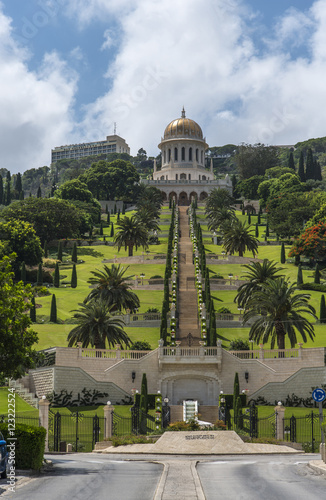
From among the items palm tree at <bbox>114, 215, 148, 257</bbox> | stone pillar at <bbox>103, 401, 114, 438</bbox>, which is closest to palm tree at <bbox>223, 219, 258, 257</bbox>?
palm tree at <bbox>114, 215, 148, 257</bbox>

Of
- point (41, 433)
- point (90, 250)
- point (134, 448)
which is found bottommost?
point (134, 448)

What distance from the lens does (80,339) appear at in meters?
49.8

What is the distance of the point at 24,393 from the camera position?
153ft

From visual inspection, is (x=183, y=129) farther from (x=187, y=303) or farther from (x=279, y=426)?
(x=279, y=426)

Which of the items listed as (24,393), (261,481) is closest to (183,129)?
(24,393)

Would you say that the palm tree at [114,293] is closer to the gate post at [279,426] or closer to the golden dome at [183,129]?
the gate post at [279,426]

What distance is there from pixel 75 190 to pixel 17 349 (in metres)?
104

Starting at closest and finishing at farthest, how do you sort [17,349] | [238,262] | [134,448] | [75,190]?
[17,349] → [134,448] → [238,262] → [75,190]

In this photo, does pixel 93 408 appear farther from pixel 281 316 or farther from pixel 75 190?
pixel 75 190

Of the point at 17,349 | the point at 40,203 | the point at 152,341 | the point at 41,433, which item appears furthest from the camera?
the point at 40,203

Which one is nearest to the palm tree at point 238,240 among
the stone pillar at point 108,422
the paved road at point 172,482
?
the stone pillar at point 108,422

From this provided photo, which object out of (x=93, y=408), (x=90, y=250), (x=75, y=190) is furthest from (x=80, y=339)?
(x=75, y=190)

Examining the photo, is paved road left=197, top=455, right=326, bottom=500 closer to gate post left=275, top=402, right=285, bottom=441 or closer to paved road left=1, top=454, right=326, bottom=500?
paved road left=1, top=454, right=326, bottom=500

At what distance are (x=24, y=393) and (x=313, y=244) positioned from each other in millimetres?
47209
